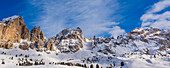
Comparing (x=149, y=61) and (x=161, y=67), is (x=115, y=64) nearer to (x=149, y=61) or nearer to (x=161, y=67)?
(x=149, y=61)

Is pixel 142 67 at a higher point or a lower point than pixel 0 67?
lower

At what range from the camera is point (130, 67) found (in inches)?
6171

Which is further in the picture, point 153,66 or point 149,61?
point 149,61

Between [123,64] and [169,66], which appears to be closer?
[169,66]

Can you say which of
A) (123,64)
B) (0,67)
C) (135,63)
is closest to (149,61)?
(135,63)

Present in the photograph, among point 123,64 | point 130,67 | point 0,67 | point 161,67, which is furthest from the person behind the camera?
point 123,64

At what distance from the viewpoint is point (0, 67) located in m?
102

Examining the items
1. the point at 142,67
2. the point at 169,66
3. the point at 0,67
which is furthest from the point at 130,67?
the point at 0,67

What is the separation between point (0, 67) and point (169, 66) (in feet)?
489

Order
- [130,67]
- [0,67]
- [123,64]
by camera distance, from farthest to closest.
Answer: [123,64] < [130,67] < [0,67]

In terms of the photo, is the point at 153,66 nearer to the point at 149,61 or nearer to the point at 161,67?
the point at 161,67

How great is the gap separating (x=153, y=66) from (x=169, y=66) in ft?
49.4

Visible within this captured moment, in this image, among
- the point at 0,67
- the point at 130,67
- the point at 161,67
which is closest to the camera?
the point at 0,67

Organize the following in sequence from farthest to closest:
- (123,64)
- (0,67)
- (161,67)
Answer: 1. (123,64)
2. (161,67)
3. (0,67)
